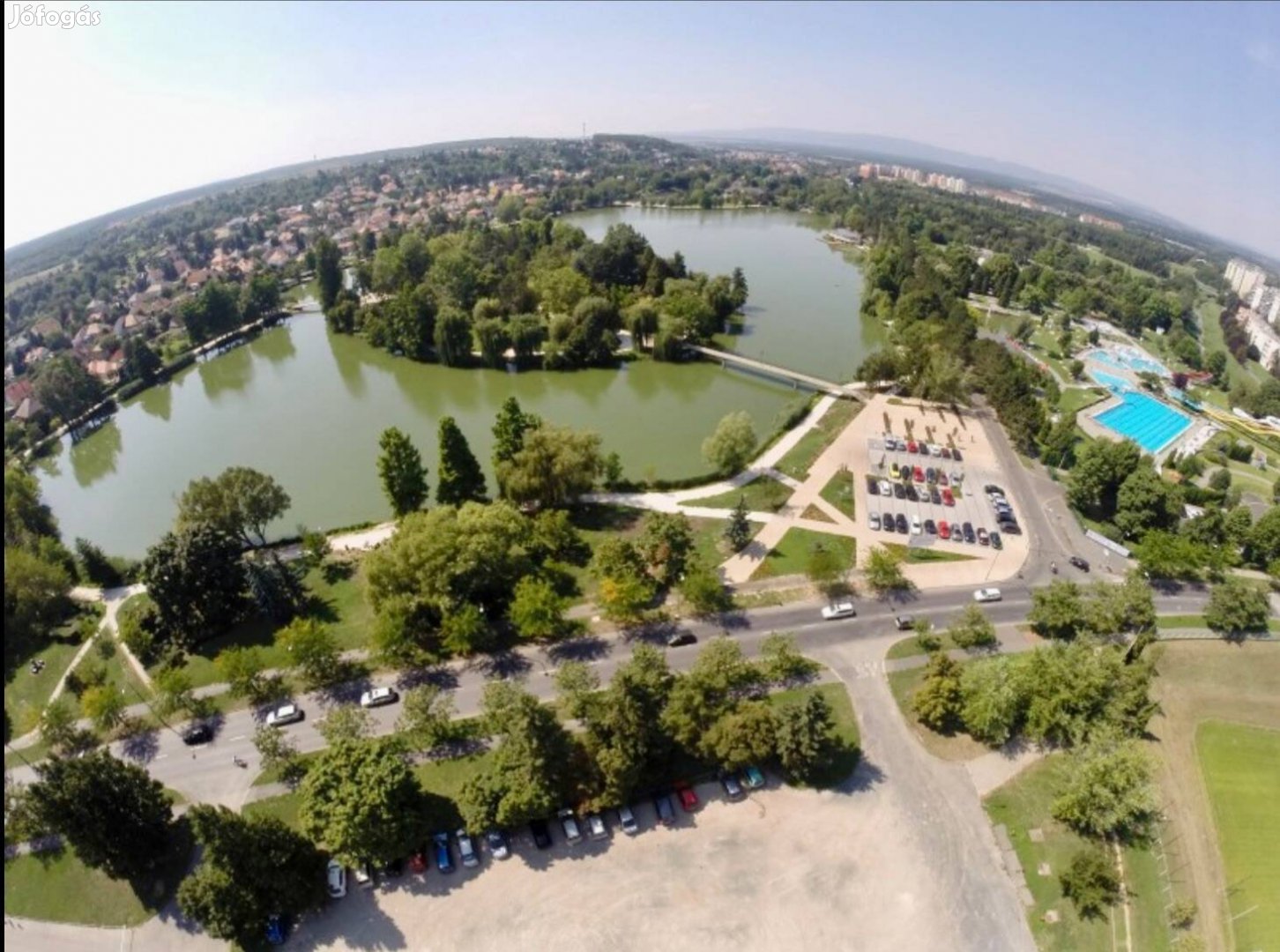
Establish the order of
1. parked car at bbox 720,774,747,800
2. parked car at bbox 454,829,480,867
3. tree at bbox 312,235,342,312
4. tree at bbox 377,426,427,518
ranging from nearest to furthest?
parked car at bbox 454,829,480,867 < parked car at bbox 720,774,747,800 < tree at bbox 377,426,427,518 < tree at bbox 312,235,342,312

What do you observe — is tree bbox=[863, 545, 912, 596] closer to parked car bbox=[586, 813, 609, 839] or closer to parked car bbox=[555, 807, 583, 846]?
parked car bbox=[586, 813, 609, 839]

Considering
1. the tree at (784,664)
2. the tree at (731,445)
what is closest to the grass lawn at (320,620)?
the tree at (784,664)

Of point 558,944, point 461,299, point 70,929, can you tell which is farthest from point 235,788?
point 461,299

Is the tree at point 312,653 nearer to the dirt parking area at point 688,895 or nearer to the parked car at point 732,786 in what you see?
the dirt parking area at point 688,895

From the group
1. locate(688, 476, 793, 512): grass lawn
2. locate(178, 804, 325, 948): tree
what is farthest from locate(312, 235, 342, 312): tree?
locate(178, 804, 325, 948): tree

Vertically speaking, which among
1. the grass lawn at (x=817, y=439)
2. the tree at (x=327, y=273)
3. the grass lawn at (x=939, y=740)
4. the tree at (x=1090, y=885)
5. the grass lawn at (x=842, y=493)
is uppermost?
the tree at (x=327, y=273)

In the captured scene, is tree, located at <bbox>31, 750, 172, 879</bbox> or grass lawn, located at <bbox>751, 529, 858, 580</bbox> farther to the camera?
grass lawn, located at <bbox>751, 529, 858, 580</bbox>

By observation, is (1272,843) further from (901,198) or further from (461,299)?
(901,198)
